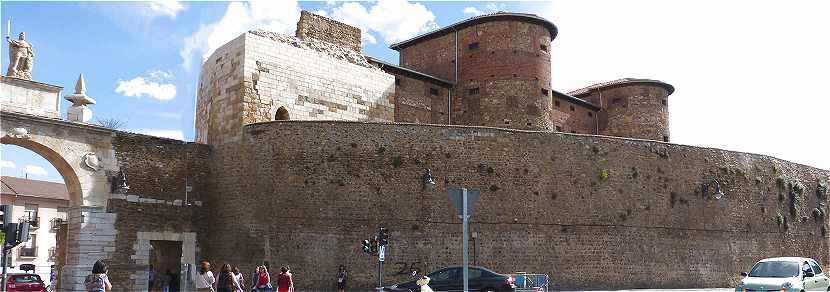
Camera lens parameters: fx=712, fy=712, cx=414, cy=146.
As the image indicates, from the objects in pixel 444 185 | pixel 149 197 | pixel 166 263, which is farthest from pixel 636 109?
pixel 149 197

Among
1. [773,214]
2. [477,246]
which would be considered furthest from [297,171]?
[773,214]

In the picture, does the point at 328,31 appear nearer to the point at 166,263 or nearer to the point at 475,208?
the point at 475,208

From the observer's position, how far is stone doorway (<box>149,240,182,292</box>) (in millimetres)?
25031

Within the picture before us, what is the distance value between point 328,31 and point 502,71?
8.52 metres

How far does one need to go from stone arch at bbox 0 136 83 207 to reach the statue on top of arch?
2.02m

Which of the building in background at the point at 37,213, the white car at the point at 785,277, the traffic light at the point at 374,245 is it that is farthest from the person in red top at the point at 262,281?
the building in background at the point at 37,213

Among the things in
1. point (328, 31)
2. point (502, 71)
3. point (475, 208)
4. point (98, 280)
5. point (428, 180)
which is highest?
point (328, 31)

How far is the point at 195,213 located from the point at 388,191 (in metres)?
6.85

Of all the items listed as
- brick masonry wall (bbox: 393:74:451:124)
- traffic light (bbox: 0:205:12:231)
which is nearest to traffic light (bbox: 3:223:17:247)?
traffic light (bbox: 0:205:12:231)

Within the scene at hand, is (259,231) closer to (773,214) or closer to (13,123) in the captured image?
(13,123)

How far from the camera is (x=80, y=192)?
22.2 m

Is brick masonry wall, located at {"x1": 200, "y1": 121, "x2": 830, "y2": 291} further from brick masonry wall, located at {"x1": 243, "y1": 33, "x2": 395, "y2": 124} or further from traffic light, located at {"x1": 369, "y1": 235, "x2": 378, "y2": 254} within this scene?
brick masonry wall, located at {"x1": 243, "y1": 33, "x2": 395, "y2": 124}

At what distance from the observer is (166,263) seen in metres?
26.1

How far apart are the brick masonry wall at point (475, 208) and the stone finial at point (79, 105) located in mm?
4622
